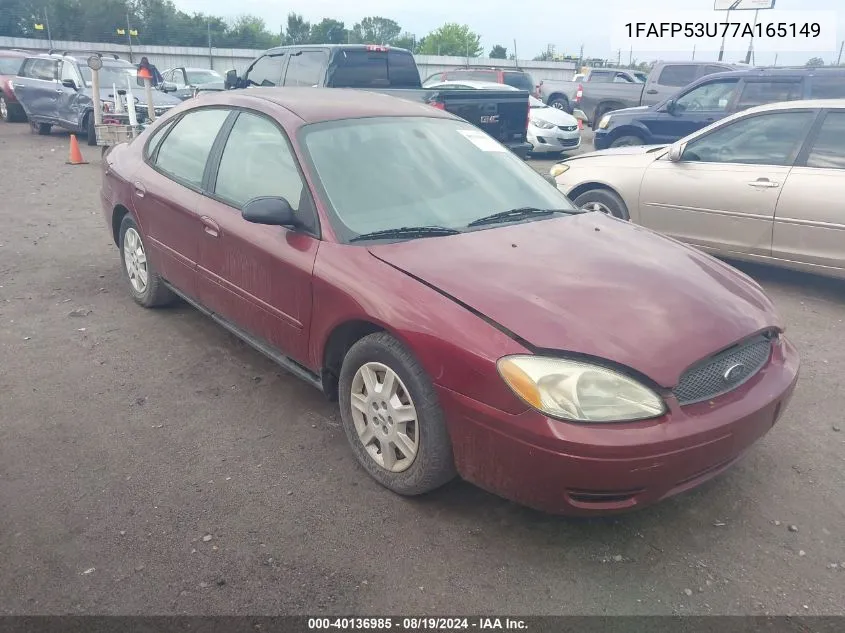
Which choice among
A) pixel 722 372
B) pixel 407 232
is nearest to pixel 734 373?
pixel 722 372

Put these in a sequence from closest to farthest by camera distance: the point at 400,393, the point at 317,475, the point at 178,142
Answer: the point at 400,393, the point at 317,475, the point at 178,142

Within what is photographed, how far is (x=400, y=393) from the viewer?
9.12 feet

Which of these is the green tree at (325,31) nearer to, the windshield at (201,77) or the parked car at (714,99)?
the windshield at (201,77)

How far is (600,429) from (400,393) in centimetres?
85

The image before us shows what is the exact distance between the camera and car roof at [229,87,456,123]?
3605 millimetres

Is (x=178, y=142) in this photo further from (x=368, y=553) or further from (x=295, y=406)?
(x=368, y=553)

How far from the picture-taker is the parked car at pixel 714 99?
29.7 feet

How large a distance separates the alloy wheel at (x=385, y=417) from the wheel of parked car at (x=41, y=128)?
15620mm

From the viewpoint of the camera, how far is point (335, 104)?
375 cm

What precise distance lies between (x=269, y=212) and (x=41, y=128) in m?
15.4

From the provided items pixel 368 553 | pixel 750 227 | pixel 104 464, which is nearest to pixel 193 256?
pixel 104 464

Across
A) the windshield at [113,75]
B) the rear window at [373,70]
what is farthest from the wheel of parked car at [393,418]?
the windshield at [113,75]

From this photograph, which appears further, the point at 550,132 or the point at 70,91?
the point at 550,132

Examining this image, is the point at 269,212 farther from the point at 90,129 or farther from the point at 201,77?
the point at 201,77
